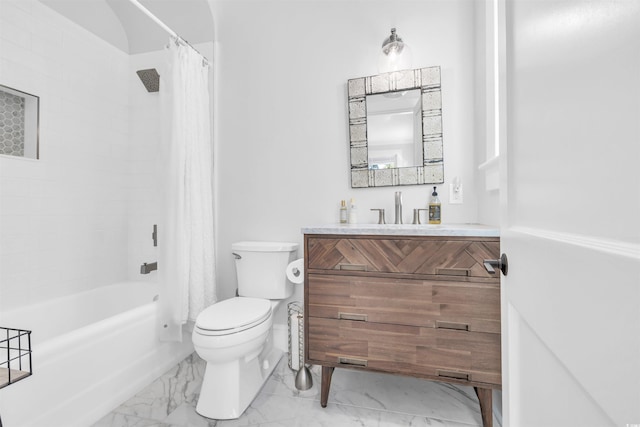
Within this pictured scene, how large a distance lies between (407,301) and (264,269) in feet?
3.15

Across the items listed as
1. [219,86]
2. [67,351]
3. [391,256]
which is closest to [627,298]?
[391,256]

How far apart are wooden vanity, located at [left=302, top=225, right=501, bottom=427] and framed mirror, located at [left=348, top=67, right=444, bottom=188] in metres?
0.61

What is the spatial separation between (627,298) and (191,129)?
6.73ft

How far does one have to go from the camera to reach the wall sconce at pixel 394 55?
1813 millimetres

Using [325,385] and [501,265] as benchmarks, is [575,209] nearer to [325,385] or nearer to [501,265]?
[501,265]

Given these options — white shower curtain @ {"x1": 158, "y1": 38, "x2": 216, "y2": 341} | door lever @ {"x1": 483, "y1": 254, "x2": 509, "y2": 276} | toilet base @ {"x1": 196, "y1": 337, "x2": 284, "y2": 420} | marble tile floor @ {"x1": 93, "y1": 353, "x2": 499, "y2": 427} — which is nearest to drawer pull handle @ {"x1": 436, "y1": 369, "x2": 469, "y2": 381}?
marble tile floor @ {"x1": 93, "y1": 353, "x2": 499, "y2": 427}

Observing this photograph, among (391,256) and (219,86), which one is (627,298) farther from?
(219,86)

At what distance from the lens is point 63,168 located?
2.01 meters

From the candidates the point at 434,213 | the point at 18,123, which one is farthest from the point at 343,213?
the point at 18,123

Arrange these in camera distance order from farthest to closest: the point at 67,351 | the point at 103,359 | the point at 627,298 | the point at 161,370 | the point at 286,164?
the point at 286,164
the point at 161,370
the point at 103,359
the point at 67,351
the point at 627,298

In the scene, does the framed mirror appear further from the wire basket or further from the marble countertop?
the wire basket

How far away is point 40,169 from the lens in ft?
6.16

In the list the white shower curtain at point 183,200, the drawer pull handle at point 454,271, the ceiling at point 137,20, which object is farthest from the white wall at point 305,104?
the drawer pull handle at point 454,271

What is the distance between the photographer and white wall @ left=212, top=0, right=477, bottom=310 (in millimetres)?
1824
